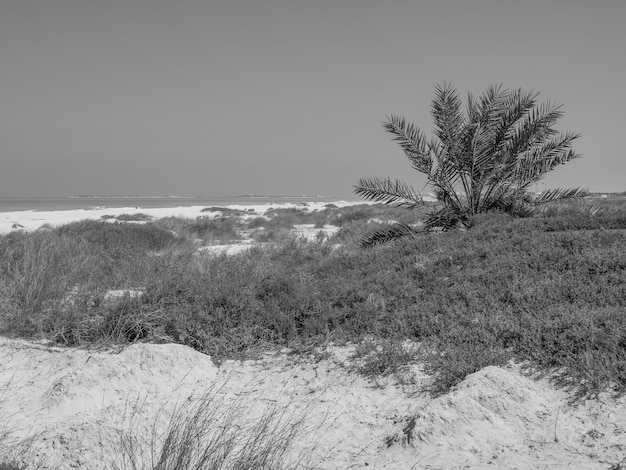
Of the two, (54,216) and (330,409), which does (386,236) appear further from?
(54,216)

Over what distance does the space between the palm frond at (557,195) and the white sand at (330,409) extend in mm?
9924

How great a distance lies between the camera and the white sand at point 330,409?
147 inches

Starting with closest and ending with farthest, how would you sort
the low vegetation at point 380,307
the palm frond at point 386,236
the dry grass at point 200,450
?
the dry grass at point 200,450 → the low vegetation at point 380,307 → the palm frond at point 386,236

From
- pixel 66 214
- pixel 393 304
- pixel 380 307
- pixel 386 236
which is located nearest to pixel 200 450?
pixel 380 307

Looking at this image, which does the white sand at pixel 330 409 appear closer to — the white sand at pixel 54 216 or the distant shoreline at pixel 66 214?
the distant shoreline at pixel 66 214

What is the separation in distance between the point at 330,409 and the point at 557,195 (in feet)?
37.0

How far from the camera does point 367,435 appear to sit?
425 centimetres

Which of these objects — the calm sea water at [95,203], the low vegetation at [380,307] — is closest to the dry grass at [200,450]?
the low vegetation at [380,307]

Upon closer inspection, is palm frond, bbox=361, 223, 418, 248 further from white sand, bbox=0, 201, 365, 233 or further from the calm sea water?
the calm sea water

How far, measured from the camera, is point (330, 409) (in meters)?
4.69

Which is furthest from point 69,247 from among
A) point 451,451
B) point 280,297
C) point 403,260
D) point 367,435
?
point 451,451

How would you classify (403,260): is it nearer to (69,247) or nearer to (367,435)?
(367,435)

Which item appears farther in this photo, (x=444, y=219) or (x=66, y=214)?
(x=66, y=214)

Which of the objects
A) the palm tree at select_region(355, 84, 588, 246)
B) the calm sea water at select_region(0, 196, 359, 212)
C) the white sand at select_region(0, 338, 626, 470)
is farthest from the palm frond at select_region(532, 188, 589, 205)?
the calm sea water at select_region(0, 196, 359, 212)
